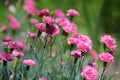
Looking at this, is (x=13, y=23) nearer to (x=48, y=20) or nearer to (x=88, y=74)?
(x=48, y=20)

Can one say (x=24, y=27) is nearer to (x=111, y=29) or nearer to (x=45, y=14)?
(x=45, y=14)

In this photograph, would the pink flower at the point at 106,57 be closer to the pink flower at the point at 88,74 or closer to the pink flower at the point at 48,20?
the pink flower at the point at 88,74

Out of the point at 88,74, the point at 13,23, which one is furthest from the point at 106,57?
the point at 13,23

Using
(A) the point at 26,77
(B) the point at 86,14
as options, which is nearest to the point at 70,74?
(A) the point at 26,77

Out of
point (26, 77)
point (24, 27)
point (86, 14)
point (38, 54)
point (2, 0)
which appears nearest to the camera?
point (26, 77)

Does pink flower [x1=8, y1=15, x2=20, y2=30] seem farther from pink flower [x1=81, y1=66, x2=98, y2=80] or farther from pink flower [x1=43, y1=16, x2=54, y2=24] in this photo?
pink flower [x1=81, y1=66, x2=98, y2=80]

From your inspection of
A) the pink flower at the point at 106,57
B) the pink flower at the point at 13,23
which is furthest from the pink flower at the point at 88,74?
the pink flower at the point at 13,23

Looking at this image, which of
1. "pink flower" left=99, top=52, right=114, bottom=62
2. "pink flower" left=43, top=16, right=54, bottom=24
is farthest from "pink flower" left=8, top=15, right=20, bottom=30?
"pink flower" left=99, top=52, right=114, bottom=62

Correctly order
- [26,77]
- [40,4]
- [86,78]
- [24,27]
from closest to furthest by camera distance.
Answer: [86,78], [26,77], [24,27], [40,4]

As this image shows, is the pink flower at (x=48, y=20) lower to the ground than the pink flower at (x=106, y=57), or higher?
higher

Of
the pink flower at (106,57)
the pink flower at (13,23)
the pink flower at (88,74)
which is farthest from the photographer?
the pink flower at (13,23)

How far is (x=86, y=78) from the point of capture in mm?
2148

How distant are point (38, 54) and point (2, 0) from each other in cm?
592

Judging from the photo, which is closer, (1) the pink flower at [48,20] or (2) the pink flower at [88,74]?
(2) the pink flower at [88,74]
